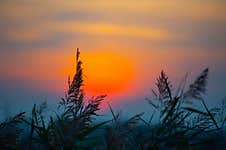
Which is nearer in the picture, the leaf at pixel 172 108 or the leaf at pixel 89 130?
the leaf at pixel 89 130

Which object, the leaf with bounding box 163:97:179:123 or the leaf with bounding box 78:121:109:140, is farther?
the leaf with bounding box 163:97:179:123

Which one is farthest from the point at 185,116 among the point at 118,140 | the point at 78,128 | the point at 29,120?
the point at 29,120

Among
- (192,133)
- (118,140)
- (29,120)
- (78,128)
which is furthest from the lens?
(29,120)

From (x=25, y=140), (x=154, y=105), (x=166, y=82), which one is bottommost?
(x=25, y=140)

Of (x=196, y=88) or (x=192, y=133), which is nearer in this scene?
(x=192, y=133)

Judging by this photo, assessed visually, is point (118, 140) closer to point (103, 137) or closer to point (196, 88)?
point (103, 137)

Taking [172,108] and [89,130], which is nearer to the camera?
[89,130]

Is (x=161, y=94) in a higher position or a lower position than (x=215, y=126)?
higher

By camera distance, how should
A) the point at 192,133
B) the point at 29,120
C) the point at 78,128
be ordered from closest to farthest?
the point at 78,128 → the point at 192,133 → the point at 29,120

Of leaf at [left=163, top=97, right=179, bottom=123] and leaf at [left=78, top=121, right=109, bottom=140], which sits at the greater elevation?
leaf at [left=163, top=97, right=179, bottom=123]

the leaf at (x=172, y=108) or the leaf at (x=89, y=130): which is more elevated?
the leaf at (x=172, y=108)

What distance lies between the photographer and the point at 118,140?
9.57 feet

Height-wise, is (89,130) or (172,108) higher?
(172,108)

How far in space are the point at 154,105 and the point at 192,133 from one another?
490mm
